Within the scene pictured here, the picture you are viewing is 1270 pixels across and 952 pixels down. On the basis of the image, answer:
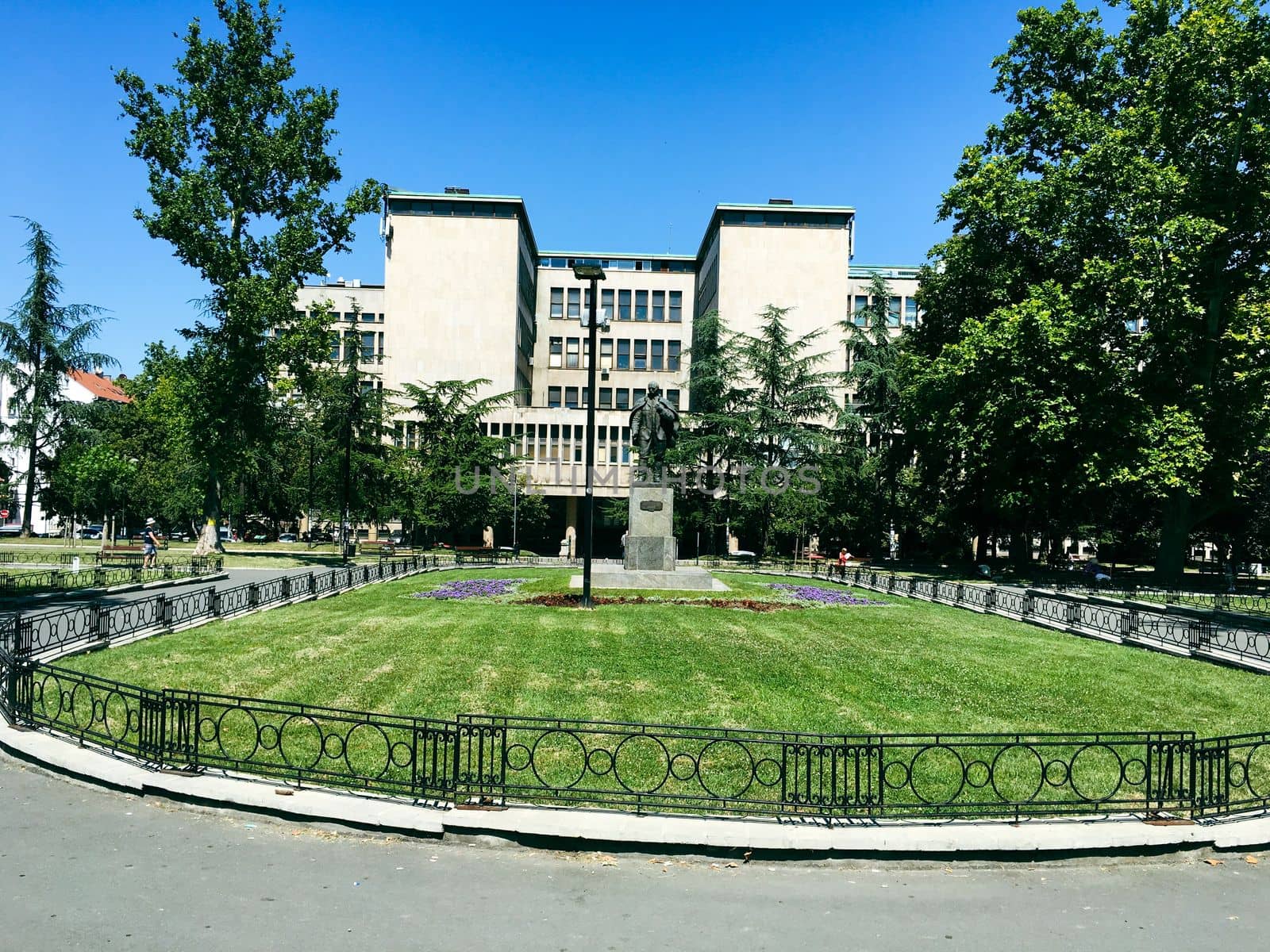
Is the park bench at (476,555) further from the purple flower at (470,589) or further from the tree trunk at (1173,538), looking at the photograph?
the tree trunk at (1173,538)

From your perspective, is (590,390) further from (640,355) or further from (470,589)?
(640,355)

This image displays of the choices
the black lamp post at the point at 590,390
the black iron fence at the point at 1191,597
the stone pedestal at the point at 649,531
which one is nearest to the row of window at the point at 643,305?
the stone pedestal at the point at 649,531

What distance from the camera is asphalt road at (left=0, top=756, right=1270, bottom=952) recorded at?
6.14 metres

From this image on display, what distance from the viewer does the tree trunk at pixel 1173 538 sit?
116 feet

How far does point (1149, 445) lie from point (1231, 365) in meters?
6.66

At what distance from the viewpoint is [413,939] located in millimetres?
6066

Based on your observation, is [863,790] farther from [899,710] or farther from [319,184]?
[319,184]

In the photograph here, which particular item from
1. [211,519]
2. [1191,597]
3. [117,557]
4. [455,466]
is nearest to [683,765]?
[1191,597]

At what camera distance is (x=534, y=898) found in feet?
22.2

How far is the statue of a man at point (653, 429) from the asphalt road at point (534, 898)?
943 inches

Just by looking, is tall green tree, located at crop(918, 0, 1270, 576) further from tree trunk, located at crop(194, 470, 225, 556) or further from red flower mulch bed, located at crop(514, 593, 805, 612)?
tree trunk, located at crop(194, 470, 225, 556)

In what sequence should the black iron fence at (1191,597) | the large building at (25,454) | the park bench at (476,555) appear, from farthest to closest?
the large building at (25,454) → the park bench at (476,555) → the black iron fence at (1191,597)

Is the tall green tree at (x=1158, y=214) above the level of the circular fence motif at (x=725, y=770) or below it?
above

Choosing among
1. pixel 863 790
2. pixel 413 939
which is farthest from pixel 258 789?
pixel 863 790
